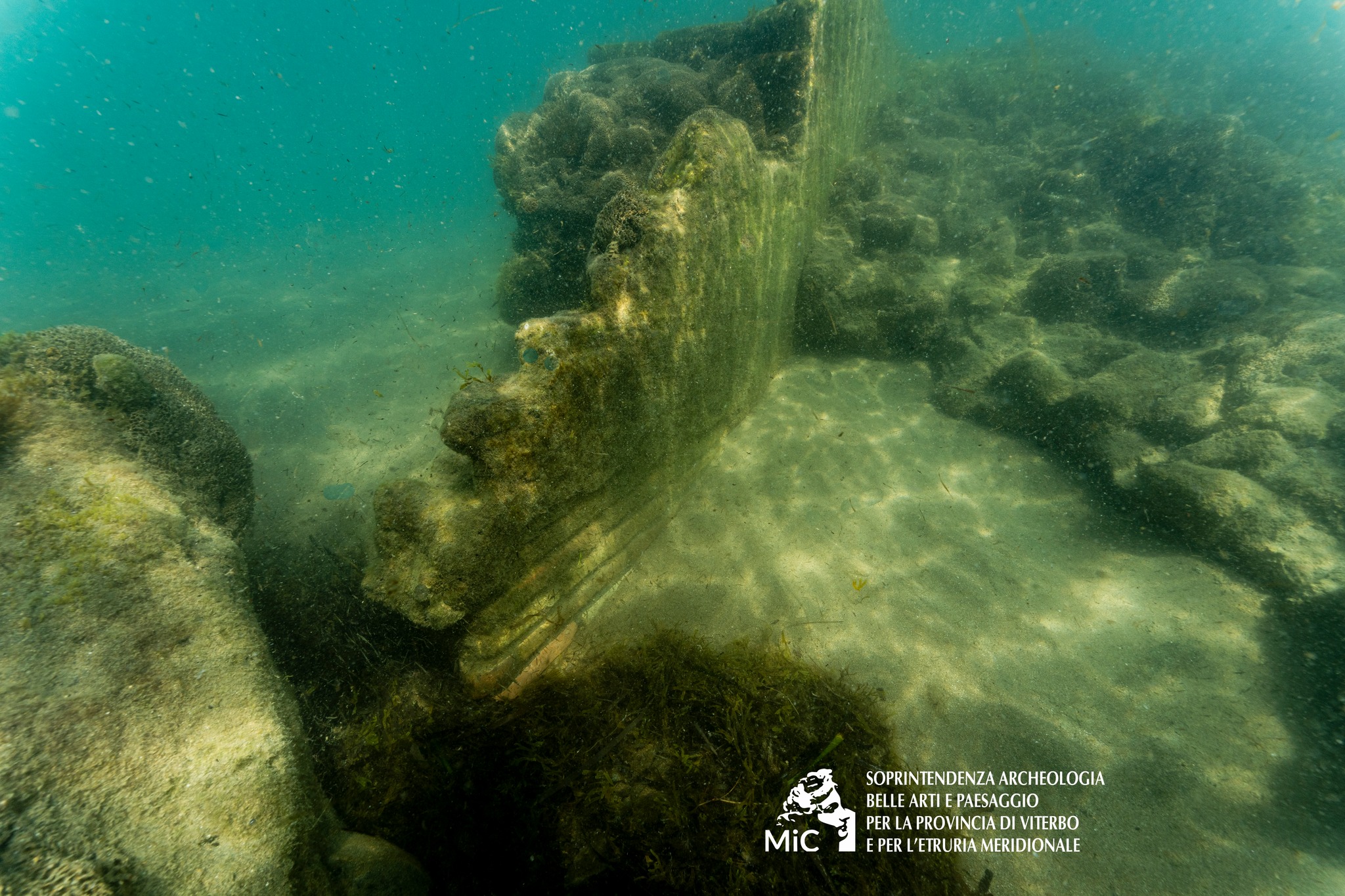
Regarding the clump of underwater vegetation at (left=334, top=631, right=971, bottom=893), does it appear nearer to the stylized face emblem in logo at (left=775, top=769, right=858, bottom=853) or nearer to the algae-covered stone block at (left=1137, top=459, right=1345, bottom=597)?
the stylized face emblem in logo at (left=775, top=769, right=858, bottom=853)

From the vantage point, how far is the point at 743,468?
221 inches

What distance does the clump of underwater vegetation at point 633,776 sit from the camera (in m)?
2.69

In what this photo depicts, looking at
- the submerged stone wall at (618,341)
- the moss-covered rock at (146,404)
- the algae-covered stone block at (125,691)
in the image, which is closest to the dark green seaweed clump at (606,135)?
the submerged stone wall at (618,341)

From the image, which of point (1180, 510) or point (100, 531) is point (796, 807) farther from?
point (1180, 510)

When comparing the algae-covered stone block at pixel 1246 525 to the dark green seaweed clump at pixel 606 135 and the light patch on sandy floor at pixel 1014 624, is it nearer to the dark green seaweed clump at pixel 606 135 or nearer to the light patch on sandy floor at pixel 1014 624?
the light patch on sandy floor at pixel 1014 624

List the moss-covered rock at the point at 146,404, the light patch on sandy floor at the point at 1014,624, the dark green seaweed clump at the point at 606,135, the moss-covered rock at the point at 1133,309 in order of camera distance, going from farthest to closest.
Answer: the dark green seaweed clump at the point at 606,135 < the moss-covered rock at the point at 1133,309 < the moss-covered rock at the point at 146,404 < the light patch on sandy floor at the point at 1014,624

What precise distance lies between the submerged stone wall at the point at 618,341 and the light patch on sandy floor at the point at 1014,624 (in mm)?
706

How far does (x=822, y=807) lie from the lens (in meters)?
2.92

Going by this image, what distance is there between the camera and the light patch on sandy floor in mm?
3221

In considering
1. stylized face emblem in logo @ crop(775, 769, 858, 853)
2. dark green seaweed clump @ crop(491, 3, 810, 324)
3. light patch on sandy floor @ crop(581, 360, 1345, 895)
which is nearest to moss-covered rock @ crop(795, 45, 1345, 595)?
light patch on sandy floor @ crop(581, 360, 1345, 895)

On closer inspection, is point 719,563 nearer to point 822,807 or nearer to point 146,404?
point 822,807

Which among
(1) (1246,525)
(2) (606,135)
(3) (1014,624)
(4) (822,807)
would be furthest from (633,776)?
(2) (606,135)

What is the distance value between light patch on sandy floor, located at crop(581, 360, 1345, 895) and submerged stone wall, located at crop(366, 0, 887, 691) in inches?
27.8

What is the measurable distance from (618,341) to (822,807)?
11.5ft
